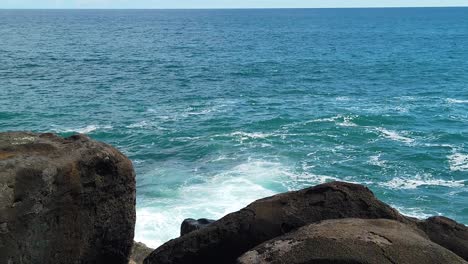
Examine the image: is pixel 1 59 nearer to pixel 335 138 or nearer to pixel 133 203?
Result: pixel 335 138

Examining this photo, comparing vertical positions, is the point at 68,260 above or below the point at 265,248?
below

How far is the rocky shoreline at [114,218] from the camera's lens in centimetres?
890

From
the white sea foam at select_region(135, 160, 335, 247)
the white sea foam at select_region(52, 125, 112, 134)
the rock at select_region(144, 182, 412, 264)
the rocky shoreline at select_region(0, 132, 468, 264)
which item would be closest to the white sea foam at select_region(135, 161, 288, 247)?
the white sea foam at select_region(135, 160, 335, 247)

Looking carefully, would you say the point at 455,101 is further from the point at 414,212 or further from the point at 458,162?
the point at 414,212

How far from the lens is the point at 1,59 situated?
271 feet

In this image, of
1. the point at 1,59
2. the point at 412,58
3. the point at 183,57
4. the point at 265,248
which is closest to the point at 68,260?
the point at 265,248

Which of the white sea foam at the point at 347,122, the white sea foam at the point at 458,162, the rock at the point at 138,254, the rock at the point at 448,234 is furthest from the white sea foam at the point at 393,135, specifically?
the rock at the point at 448,234

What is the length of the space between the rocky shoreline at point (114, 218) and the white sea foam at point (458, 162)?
28.5 meters

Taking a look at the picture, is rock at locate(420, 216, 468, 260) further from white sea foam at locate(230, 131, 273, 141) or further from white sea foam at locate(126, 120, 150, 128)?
white sea foam at locate(126, 120, 150, 128)

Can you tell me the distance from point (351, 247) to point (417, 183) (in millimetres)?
28121

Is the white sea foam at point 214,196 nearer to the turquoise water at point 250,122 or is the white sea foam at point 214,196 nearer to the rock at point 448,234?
the turquoise water at point 250,122

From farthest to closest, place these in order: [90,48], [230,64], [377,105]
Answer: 1. [90,48]
2. [230,64]
3. [377,105]

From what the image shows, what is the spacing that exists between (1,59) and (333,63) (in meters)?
52.1

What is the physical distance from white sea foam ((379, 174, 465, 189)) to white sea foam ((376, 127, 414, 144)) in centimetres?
796
